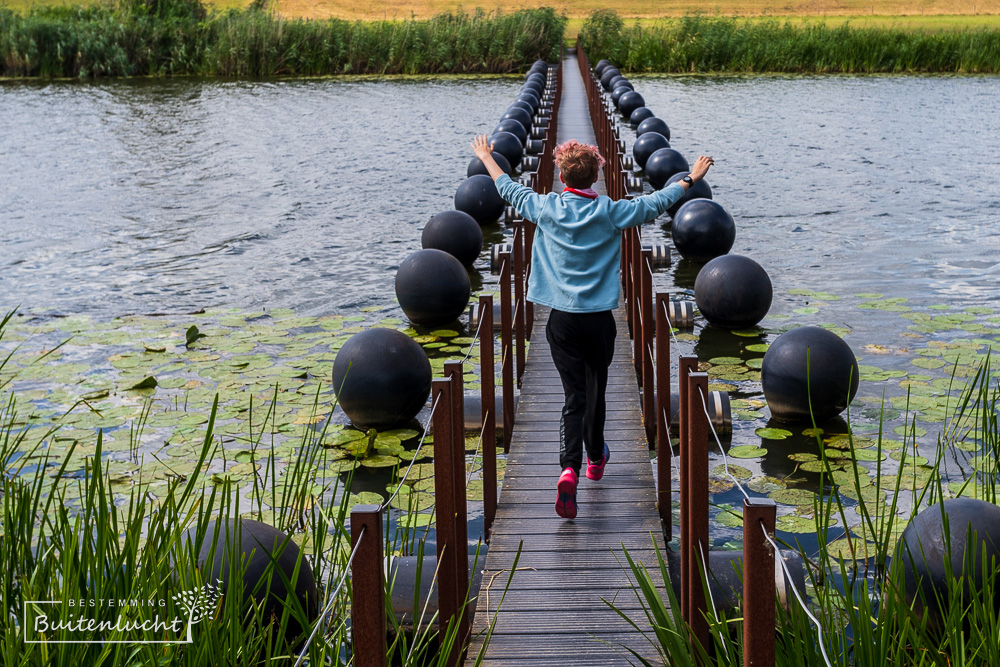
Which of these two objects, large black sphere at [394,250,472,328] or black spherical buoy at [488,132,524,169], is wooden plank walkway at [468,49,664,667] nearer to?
large black sphere at [394,250,472,328]

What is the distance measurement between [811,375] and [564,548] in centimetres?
260

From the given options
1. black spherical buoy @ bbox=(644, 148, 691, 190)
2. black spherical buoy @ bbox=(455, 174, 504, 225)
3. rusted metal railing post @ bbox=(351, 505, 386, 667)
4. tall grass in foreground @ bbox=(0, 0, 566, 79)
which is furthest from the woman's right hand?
tall grass in foreground @ bbox=(0, 0, 566, 79)

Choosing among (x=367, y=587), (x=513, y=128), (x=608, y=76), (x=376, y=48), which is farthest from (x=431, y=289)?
(x=376, y=48)

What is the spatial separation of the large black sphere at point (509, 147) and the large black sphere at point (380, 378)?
10072 millimetres

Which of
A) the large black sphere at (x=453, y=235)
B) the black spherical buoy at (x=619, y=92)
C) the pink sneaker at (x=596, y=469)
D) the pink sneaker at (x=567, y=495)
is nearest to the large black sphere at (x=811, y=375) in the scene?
the pink sneaker at (x=596, y=469)

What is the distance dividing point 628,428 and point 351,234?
8276 mm

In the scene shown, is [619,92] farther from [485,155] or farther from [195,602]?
[195,602]

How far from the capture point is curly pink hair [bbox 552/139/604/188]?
4875 millimetres

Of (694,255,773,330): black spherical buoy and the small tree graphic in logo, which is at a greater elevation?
the small tree graphic in logo

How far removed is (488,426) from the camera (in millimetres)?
5133

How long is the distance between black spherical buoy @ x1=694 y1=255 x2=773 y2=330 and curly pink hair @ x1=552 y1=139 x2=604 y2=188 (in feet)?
13.9

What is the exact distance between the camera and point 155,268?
11.9m

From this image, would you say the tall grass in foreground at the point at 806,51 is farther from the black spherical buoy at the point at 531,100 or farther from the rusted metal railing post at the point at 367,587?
the rusted metal railing post at the point at 367,587
